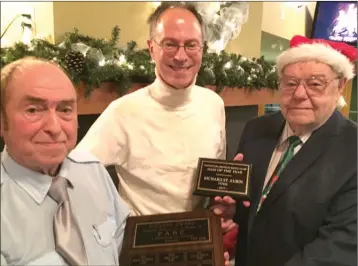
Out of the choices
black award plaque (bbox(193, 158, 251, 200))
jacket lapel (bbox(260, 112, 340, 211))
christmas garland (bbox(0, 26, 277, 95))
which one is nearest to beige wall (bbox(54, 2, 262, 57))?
christmas garland (bbox(0, 26, 277, 95))

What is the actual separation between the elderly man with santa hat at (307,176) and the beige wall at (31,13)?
155 cm

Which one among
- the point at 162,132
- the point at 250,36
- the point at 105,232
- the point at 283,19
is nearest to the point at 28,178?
the point at 105,232

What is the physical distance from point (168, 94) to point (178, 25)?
0.27 m

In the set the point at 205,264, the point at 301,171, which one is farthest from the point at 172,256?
the point at 301,171

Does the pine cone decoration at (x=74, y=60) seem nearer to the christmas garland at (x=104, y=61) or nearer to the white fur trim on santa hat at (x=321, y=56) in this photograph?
the christmas garland at (x=104, y=61)

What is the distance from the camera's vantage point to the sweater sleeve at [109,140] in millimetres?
1490

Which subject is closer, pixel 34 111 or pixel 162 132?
pixel 34 111

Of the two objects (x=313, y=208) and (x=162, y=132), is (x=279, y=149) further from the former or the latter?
(x=162, y=132)

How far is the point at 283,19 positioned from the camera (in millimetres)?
4133

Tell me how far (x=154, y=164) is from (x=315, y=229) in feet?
2.08

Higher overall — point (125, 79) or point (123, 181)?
point (125, 79)

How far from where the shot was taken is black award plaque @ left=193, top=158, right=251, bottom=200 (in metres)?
1.37

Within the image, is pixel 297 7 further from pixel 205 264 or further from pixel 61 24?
pixel 205 264

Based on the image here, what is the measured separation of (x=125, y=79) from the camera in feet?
7.52
